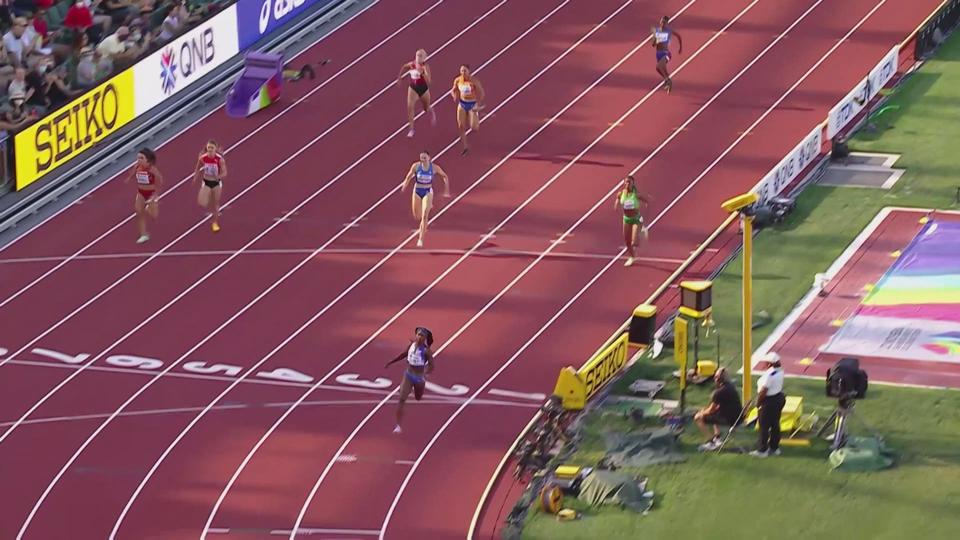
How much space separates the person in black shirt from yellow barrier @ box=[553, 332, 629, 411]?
1.57 meters

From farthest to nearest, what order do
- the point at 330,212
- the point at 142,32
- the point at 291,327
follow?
the point at 142,32
the point at 330,212
the point at 291,327

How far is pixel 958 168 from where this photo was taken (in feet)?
121

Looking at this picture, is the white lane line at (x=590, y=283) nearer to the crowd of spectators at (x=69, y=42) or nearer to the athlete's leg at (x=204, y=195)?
the athlete's leg at (x=204, y=195)

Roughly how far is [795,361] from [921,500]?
4.14 meters


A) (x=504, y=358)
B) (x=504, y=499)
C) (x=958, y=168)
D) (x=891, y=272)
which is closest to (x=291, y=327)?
(x=504, y=358)

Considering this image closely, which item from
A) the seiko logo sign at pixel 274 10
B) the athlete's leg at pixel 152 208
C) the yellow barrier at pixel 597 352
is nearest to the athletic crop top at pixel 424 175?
the yellow barrier at pixel 597 352

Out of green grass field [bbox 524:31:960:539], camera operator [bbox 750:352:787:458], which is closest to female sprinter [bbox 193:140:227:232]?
green grass field [bbox 524:31:960:539]

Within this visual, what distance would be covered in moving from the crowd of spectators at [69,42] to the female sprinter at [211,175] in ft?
11.1

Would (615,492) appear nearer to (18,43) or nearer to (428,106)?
(428,106)

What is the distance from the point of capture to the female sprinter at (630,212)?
33.2 meters

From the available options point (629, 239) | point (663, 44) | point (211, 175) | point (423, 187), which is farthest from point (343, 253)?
point (663, 44)

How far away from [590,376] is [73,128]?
11.9m

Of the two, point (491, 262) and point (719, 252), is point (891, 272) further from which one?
point (491, 262)

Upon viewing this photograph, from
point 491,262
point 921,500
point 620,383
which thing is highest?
point 491,262
